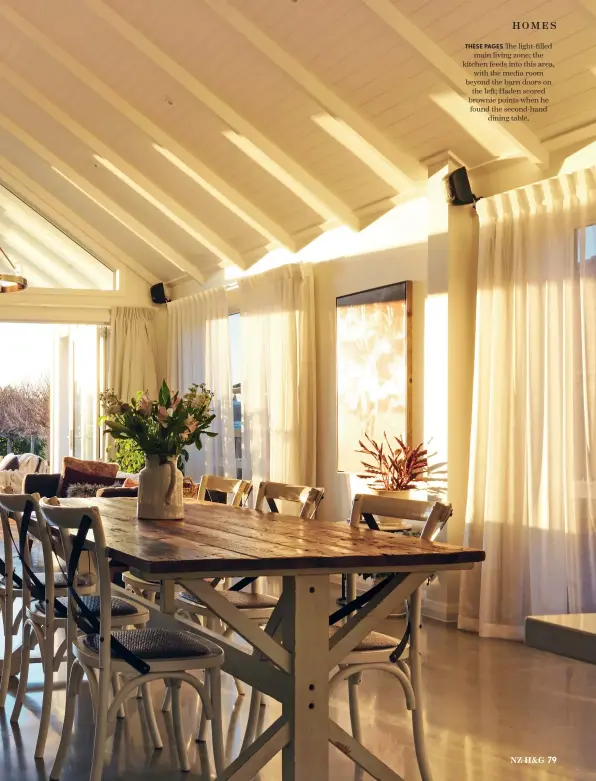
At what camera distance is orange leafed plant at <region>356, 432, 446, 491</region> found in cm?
652

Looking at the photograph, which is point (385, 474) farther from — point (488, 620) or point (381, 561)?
point (381, 561)

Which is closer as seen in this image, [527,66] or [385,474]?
[527,66]

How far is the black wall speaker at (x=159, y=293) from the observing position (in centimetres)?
1171

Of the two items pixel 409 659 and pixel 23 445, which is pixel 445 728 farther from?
pixel 23 445

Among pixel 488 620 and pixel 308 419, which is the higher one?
pixel 308 419

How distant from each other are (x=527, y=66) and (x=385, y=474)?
2.78 m

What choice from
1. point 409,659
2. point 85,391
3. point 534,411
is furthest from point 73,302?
point 409,659

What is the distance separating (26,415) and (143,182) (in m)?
8.83

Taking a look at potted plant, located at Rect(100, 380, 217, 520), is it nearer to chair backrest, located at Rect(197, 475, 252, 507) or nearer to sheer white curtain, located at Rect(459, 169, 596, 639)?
chair backrest, located at Rect(197, 475, 252, 507)

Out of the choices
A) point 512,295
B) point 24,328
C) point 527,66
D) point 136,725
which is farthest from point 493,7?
point 24,328

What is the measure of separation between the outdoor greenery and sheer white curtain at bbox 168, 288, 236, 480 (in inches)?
255

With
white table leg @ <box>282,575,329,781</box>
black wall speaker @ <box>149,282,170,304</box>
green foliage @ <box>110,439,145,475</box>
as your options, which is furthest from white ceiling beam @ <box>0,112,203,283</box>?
white table leg @ <box>282,575,329,781</box>

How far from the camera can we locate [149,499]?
418 cm

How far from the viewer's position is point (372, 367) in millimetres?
7523
